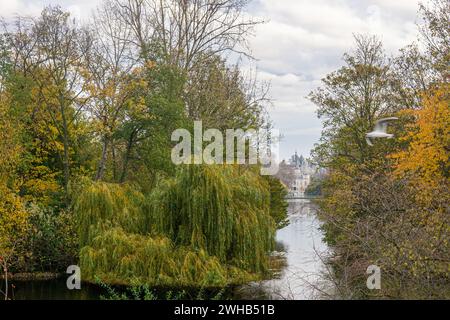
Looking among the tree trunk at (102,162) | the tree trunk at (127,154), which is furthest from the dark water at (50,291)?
the tree trunk at (127,154)

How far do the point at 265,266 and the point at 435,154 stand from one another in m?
6.35

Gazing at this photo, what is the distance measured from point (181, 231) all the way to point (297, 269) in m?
4.05

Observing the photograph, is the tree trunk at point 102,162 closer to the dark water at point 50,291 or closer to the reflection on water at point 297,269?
the dark water at point 50,291

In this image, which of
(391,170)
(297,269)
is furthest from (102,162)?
(391,170)

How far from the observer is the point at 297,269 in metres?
20.0

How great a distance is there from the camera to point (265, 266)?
770 inches

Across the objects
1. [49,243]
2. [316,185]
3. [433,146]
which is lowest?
[49,243]

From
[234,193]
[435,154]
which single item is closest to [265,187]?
[234,193]

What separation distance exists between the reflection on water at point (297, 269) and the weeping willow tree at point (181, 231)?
3.23ft

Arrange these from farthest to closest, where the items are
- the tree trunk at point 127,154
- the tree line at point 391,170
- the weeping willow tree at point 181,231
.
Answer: the tree trunk at point 127,154, the weeping willow tree at point 181,231, the tree line at point 391,170

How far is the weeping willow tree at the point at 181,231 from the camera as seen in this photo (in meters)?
18.1

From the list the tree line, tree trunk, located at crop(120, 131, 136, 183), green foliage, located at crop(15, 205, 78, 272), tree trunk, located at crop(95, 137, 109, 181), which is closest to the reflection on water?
the tree line

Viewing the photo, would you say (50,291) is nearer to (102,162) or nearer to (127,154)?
(102,162)
